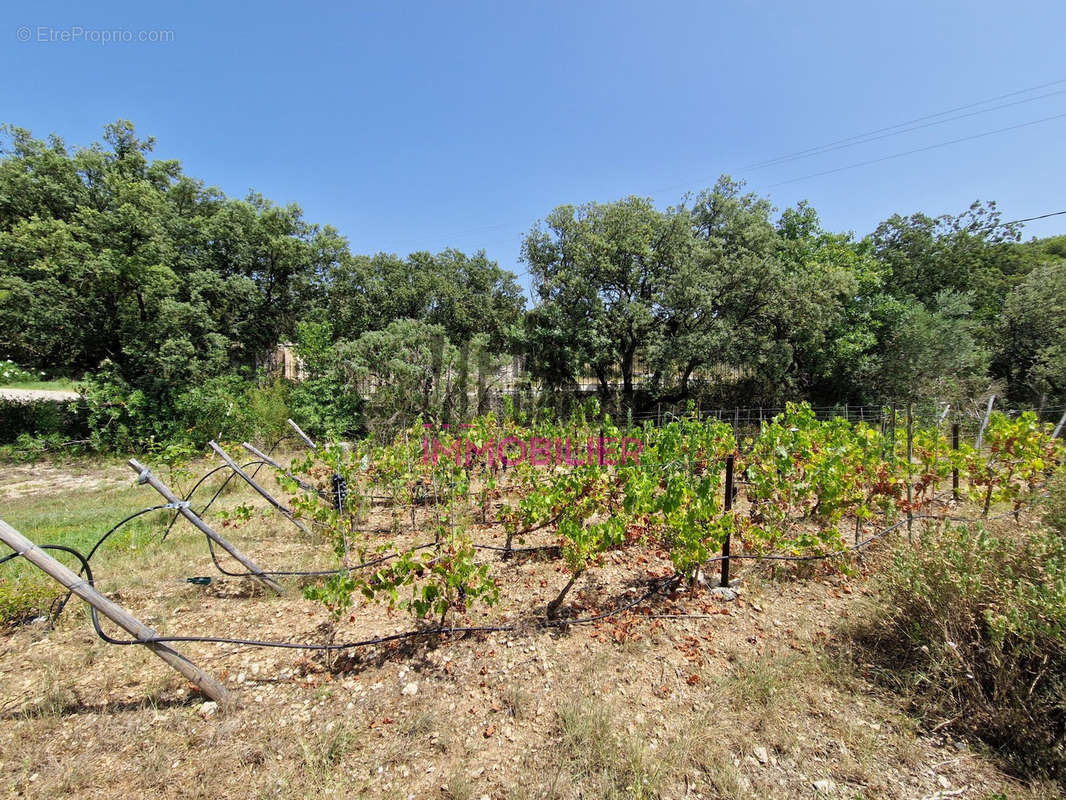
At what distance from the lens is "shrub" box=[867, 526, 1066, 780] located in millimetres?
1901

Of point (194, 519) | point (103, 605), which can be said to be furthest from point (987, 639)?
point (194, 519)

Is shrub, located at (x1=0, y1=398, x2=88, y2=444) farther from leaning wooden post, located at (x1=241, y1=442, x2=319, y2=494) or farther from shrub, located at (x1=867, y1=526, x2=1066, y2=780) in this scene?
shrub, located at (x1=867, y1=526, x2=1066, y2=780)

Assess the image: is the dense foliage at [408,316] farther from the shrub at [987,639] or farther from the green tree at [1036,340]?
the shrub at [987,639]

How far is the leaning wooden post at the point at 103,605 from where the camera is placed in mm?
1705

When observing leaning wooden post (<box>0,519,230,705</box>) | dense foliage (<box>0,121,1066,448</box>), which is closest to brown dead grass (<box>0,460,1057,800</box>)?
leaning wooden post (<box>0,519,230,705</box>)

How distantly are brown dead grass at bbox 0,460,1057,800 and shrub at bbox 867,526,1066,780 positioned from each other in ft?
0.67

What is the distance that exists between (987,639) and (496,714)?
2.62 meters

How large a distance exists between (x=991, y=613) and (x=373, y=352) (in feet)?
37.4

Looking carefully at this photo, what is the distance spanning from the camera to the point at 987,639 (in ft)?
7.16

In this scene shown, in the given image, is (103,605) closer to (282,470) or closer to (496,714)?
(496,714)

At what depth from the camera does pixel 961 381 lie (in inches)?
479

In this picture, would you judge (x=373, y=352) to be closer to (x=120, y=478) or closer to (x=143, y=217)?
(x=120, y=478)

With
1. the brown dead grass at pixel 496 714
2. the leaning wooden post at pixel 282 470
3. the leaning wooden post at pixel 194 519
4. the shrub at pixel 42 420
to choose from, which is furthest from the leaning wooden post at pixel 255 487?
the shrub at pixel 42 420

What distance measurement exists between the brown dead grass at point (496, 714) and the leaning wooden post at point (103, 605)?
170 millimetres
